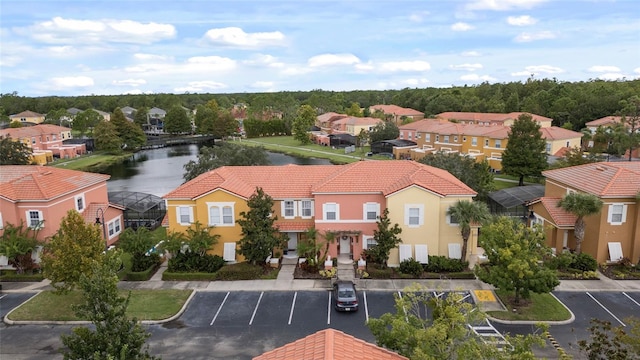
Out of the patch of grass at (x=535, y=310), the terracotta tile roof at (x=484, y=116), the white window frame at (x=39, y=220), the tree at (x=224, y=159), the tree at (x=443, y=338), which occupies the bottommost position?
the patch of grass at (x=535, y=310)

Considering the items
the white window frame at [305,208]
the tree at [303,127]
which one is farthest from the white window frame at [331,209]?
the tree at [303,127]

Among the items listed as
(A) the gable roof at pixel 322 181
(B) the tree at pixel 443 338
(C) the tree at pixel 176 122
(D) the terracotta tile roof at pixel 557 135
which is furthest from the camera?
(C) the tree at pixel 176 122

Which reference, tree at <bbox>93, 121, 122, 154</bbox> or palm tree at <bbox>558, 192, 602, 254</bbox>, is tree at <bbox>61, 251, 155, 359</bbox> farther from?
tree at <bbox>93, 121, 122, 154</bbox>

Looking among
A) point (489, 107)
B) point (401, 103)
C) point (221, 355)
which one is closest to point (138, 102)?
point (401, 103)

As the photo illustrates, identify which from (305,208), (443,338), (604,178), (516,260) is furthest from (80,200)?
(604,178)

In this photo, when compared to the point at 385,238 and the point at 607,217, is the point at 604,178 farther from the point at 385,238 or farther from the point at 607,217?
the point at 385,238

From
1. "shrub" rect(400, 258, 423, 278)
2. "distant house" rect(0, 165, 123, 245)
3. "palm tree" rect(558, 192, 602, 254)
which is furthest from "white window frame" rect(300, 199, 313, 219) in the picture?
"palm tree" rect(558, 192, 602, 254)

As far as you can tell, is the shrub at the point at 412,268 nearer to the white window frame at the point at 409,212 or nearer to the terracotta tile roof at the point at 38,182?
the white window frame at the point at 409,212

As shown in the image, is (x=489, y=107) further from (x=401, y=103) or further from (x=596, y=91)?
(x=401, y=103)
